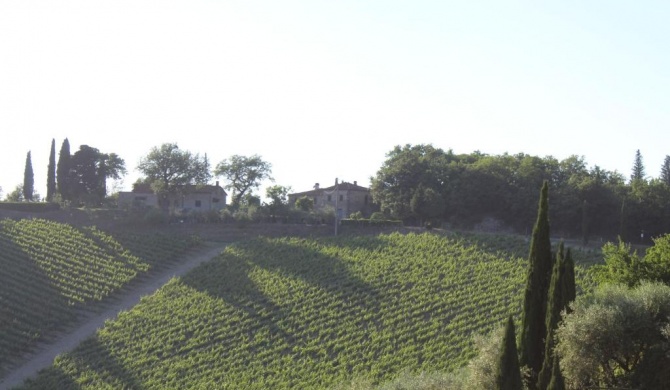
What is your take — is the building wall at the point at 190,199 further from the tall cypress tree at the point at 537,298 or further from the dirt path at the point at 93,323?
the tall cypress tree at the point at 537,298

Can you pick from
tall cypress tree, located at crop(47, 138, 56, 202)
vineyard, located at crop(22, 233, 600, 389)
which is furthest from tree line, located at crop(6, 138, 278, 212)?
vineyard, located at crop(22, 233, 600, 389)

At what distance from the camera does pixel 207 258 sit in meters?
61.1

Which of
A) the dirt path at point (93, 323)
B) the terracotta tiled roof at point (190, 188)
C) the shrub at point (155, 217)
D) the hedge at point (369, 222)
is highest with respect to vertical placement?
the terracotta tiled roof at point (190, 188)

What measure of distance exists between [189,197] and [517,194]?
3515cm

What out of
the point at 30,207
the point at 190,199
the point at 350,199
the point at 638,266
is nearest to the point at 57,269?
the point at 30,207

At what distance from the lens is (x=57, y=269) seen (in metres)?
57.6

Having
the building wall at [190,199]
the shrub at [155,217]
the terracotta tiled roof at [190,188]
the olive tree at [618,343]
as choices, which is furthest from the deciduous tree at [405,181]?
the olive tree at [618,343]

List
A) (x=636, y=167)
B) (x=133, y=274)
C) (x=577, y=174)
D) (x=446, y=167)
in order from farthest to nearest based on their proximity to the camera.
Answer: (x=636, y=167) → (x=446, y=167) → (x=577, y=174) → (x=133, y=274)

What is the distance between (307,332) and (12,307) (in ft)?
60.0

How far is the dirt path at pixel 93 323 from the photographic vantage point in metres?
43.3

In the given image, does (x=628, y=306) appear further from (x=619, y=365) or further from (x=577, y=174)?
(x=577, y=174)

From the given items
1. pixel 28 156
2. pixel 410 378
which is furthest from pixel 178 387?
pixel 28 156

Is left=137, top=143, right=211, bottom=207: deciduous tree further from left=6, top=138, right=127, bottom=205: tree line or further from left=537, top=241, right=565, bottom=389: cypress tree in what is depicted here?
left=537, top=241, right=565, bottom=389: cypress tree

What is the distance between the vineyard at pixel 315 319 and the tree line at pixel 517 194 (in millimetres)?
11114
